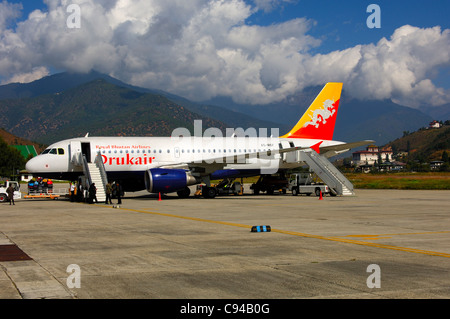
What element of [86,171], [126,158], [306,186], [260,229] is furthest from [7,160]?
[260,229]

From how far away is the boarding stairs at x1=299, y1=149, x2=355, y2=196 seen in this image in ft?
119

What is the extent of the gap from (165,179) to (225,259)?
2141 cm

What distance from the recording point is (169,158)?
35.9 meters

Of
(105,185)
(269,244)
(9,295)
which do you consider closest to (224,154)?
(105,185)

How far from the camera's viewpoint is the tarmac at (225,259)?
7.89 m

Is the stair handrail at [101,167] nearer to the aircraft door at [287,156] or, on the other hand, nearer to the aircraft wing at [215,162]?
the aircraft wing at [215,162]

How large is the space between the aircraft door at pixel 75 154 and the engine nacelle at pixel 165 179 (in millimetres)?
5094

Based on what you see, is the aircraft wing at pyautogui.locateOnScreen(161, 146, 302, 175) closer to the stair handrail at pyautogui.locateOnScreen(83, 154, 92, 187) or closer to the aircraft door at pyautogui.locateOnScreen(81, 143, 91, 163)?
the aircraft door at pyautogui.locateOnScreen(81, 143, 91, 163)

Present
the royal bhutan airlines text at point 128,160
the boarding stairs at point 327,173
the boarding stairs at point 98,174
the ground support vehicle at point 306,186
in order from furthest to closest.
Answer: the ground support vehicle at point 306,186
the boarding stairs at point 327,173
the royal bhutan airlines text at point 128,160
the boarding stairs at point 98,174

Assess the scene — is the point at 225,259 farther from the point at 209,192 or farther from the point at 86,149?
the point at 209,192

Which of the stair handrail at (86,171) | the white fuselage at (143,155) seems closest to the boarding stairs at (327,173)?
the white fuselage at (143,155)

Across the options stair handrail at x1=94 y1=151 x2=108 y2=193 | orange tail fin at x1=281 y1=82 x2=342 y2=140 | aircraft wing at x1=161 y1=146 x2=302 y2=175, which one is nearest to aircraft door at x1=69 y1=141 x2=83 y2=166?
stair handrail at x1=94 y1=151 x2=108 y2=193

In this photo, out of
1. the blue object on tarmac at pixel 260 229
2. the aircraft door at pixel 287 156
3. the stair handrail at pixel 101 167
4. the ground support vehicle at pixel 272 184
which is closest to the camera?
the blue object on tarmac at pixel 260 229
